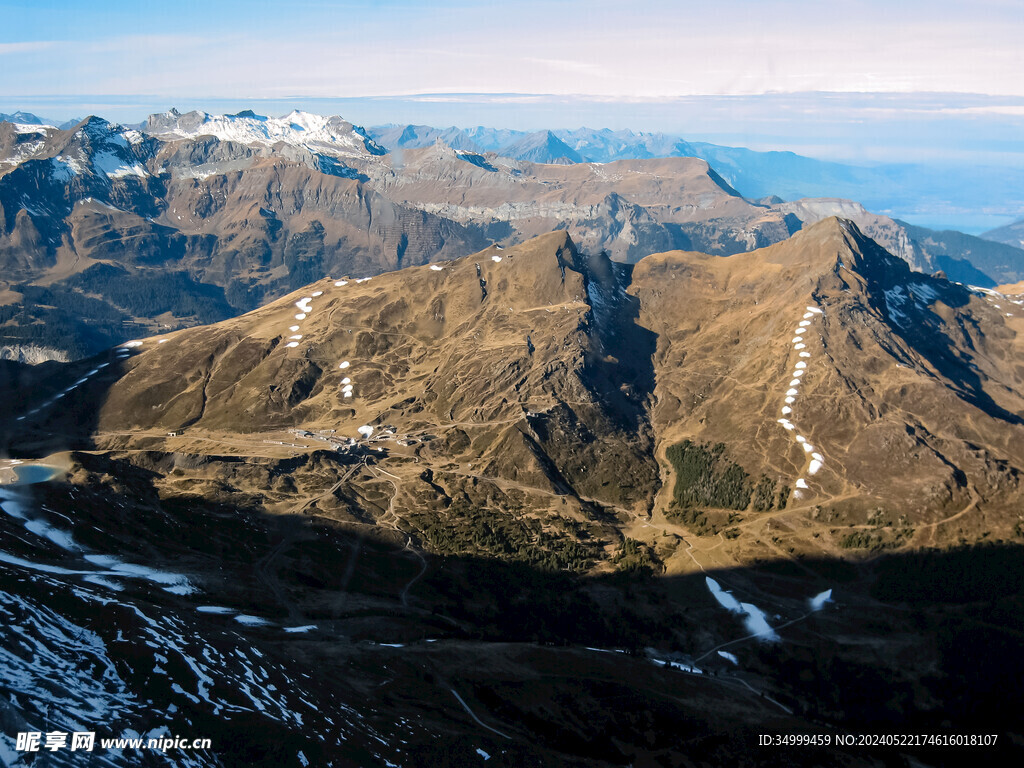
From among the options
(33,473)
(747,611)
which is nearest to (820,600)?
(747,611)

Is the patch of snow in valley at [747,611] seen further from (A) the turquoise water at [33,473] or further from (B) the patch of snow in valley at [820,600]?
(A) the turquoise water at [33,473]

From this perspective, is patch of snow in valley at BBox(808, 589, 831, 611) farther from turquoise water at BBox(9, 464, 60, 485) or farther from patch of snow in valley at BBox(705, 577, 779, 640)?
turquoise water at BBox(9, 464, 60, 485)

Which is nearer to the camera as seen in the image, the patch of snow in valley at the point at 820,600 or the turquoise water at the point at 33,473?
the patch of snow in valley at the point at 820,600

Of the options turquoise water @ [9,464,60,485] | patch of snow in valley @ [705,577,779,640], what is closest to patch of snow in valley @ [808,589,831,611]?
patch of snow in valley @ [705,577,779,640]

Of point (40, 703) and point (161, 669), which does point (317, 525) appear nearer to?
point (161, 669)

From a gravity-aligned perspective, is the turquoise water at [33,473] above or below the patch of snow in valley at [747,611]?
above

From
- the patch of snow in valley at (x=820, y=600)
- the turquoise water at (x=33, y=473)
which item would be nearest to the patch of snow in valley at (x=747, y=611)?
the patch of snow in valley at (x=820, y=600)

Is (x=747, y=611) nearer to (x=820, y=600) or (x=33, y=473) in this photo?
(x=820, y=600)

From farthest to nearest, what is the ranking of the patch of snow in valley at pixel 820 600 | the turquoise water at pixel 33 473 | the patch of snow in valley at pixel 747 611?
1. the turquoise water at pixel 33 473
2. the patch of snow in valley at pixel 820 600
3. the patch of snow in valley at pixel 747 611
